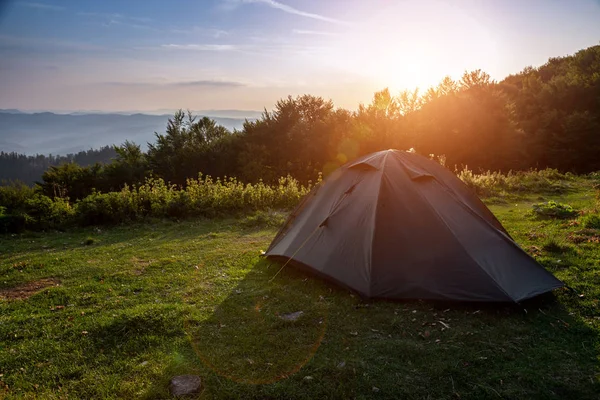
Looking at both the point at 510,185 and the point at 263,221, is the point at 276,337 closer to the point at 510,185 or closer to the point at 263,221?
the point at 263,221

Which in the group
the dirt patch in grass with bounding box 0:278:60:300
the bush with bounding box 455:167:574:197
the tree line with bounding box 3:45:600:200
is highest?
the tree line with bounding box 3:45:600:200

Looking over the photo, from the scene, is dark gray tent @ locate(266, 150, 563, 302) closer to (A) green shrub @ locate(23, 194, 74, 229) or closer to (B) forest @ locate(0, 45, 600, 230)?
(A) green shrub @ locate(23, 194, 74, 229)

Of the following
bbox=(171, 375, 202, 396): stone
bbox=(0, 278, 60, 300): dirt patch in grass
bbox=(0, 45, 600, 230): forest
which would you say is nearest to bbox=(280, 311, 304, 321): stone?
bbox=(171, 375, 202, 396): stone

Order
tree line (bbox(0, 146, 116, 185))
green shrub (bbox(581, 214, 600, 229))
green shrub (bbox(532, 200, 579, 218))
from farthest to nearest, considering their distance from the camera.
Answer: tree line (bbox(0, 146, 116, 185)) → green shrub (bbox(532, 200, 579, 218)) → green shrub (bbox(581, 214, 600, 229))

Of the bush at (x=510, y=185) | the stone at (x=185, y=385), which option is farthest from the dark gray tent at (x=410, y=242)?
the bush at (x=510, y=185)

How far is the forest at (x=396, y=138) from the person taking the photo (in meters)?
28.8

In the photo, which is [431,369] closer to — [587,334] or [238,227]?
[587,334]

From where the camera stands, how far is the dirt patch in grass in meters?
5.85

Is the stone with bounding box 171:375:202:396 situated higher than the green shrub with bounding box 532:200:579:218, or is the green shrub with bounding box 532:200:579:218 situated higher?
the green shrub with bounding box 532:200:579:218

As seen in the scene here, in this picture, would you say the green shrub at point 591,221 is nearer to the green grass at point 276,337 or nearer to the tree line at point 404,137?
the green grass at point 276,337

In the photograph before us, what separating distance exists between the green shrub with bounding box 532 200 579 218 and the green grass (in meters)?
2.85

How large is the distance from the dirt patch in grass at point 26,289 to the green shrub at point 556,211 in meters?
10.9

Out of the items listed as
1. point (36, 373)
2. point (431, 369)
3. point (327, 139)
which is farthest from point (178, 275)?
point (327, 139)

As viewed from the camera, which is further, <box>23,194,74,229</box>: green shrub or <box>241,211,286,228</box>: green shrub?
<box>241,211,286,228</box>: green shrub
